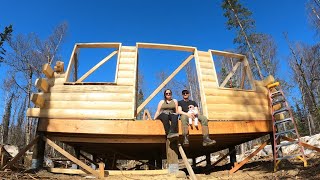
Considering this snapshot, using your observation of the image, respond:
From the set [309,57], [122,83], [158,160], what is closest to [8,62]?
[158,160]

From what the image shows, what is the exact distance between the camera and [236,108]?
7867 mm

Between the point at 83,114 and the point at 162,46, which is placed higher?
the point at 162,46

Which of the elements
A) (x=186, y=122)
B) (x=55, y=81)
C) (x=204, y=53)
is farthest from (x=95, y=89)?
(x=204, y=53)

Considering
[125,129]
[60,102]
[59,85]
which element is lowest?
[125,129]

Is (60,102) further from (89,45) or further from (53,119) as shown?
(89,45)

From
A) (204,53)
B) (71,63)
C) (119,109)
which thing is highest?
(204,53)

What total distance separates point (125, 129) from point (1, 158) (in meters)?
3.20

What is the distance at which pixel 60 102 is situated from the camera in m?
7.27

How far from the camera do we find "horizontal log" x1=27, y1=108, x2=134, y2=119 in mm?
6988

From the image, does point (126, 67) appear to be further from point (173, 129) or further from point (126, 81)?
point (173, 129)

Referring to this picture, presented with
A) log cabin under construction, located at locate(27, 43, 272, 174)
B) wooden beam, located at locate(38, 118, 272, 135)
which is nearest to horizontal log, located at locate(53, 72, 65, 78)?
log cabin under construction, located at locate(27, 43, 272, 174)

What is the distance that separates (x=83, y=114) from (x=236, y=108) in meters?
4.37

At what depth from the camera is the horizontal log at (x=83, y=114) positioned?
699cm

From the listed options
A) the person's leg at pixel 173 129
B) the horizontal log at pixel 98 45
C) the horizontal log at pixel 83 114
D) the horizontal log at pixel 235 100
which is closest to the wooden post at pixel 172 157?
the person's leg at pixel 173 129
